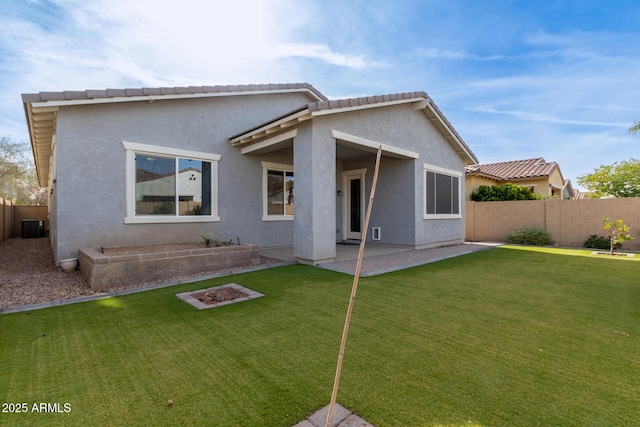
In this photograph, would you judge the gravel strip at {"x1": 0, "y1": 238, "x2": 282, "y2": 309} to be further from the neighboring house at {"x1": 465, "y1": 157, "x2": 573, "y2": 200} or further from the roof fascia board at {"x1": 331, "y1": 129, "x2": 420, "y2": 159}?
the neighboring house at {"x1": 465, "y1": 157, "x2": 573, "y2": 200}

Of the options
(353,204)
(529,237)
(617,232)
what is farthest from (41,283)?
(617,232)

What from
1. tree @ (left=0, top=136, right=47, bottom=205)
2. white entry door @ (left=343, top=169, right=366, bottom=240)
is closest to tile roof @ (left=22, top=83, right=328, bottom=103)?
white entry door @ (left=343, top=169, right=366, bottom=240)

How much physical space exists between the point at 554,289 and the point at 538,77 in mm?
12422

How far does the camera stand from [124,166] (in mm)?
7762

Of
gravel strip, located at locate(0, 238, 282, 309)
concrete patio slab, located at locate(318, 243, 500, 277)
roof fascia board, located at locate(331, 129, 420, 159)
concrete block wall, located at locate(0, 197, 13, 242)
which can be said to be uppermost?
roof fascia board, located at locate(331, 129, 420, 159)

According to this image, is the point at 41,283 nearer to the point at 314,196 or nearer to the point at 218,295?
the point at 218,295

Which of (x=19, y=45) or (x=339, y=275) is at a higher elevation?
(x=19, y=45)

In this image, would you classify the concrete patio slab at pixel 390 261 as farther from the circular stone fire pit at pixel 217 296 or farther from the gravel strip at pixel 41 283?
the circular stone fire pit at pixel 217 296

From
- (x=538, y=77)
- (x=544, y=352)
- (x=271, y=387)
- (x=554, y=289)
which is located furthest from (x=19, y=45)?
(x=538, y=77)

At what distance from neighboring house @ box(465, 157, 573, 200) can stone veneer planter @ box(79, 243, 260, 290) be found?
1456cm

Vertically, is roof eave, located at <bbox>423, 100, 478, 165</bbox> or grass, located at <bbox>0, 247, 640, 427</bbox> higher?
roof eave, located at <bbox>423, 100, 478, 165</bbox>

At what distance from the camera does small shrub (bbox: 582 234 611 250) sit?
1205 cm

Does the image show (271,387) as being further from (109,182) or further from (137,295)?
(109,182)

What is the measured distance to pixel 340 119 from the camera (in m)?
8.43
